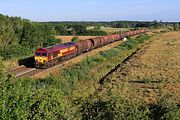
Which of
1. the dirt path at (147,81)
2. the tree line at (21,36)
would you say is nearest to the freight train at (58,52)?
the dirt path at (147,81)

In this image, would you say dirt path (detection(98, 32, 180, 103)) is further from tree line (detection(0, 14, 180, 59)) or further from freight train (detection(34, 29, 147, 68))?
tree line (detection(0, 14, 180, 59))

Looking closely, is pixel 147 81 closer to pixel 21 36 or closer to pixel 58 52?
pixel 58 52

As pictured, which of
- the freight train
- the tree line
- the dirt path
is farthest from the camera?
the tree line

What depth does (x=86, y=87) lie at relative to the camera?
37781 mm

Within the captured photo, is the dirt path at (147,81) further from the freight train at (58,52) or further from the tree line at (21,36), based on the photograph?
the tree line at (21,36)

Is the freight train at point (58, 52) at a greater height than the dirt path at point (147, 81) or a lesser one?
greater

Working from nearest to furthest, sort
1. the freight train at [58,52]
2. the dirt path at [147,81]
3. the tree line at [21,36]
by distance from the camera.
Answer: the dirt path at [147,81] → the freight train at [58,52] → the tree line at [21,36]

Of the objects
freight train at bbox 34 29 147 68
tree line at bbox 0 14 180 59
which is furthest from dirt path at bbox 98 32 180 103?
tree line at bbox 0 14 180 59

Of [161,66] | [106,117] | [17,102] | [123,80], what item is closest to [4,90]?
[17,102]

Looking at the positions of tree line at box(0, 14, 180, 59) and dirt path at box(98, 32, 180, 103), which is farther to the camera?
tree line at box(0, 14, 180, 59)

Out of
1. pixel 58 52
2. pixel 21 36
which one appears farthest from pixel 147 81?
Result: pixel 21 36

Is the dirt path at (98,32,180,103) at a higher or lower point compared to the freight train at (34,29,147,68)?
lower

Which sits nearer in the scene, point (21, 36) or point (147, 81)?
point (147, 81)

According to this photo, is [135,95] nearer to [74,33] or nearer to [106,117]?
[106,117]
